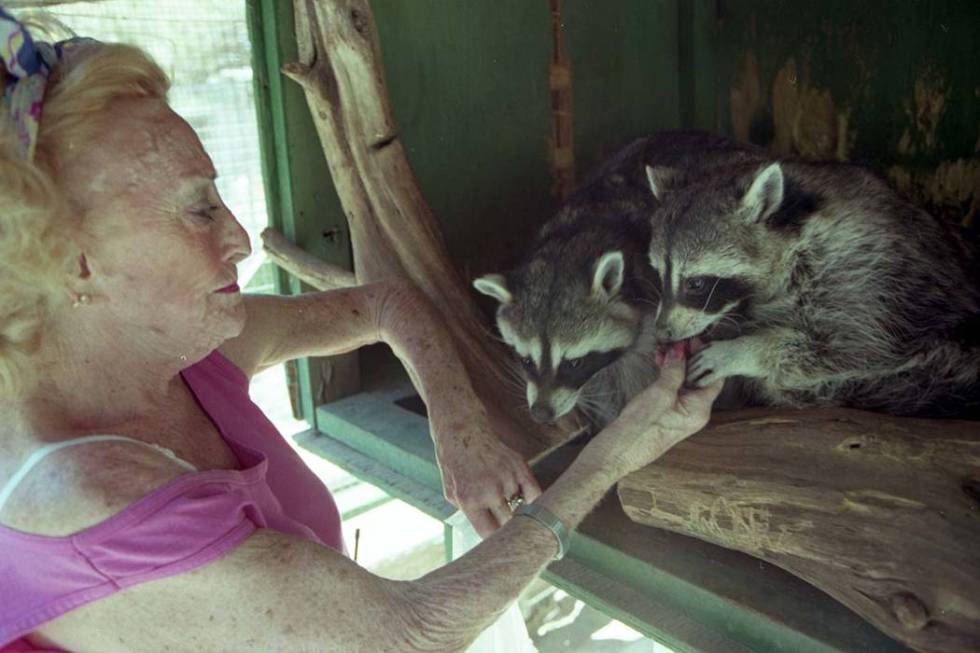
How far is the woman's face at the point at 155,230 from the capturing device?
1.58 metres

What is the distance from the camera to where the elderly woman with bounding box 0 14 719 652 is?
1.42 metres

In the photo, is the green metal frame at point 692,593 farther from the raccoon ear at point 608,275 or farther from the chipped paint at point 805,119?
the chipped paint at point 805,119

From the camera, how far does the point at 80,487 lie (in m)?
1.42

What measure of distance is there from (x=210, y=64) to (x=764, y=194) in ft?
6.50

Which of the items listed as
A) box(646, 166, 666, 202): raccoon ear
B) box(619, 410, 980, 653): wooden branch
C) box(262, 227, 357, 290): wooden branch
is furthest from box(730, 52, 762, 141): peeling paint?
box(619, 410, 980, 653): wooden branch

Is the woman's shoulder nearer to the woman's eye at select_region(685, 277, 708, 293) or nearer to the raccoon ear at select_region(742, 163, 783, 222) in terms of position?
the woman's eye at select_region(685, 277, 708, 293)

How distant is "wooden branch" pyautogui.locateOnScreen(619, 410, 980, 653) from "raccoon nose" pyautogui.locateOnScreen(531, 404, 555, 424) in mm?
491

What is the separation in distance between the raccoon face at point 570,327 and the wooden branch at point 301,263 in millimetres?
602

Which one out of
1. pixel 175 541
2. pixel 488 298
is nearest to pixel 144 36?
pixel 488 298

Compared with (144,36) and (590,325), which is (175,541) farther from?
(144,36)

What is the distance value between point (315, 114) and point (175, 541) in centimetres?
185

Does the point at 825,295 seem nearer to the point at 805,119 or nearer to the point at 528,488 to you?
the point at 528,488

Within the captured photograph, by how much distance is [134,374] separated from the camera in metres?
1.76

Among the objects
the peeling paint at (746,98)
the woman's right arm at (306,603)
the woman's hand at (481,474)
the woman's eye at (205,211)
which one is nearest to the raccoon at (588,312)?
the woman's hand at (481,474)
